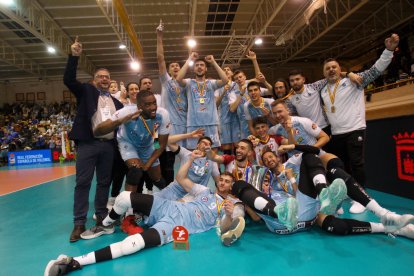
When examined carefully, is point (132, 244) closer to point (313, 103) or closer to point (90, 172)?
point (90, 172)

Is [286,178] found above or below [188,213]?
above

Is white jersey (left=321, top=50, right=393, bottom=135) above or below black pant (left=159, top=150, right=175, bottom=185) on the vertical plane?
above

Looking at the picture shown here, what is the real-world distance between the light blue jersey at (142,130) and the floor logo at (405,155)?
3247mm

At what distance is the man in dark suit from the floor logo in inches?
154

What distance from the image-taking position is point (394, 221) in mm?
2691

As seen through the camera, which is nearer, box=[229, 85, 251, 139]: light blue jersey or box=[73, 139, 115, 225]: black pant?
box=[73, 139, 115, 225]: black pant

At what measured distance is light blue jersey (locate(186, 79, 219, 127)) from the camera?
4.62m

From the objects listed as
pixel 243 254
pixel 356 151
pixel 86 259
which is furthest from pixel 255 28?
pixel 86 259

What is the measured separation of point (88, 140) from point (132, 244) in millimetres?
1404

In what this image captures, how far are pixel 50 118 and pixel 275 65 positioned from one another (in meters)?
16.2

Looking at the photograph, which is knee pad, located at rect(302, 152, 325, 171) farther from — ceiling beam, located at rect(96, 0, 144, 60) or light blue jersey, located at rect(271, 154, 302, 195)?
ceiling beam, located at rect(96, 0, 144, 60)

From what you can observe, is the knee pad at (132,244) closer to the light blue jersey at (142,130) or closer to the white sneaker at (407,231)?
the light blue jersey at (142,130)

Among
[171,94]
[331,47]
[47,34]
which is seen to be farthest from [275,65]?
[171,94]

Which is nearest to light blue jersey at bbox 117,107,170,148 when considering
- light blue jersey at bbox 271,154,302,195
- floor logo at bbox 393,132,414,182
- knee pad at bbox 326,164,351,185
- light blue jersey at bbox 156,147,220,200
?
light blue jersey at bbox 156,147,220,200
